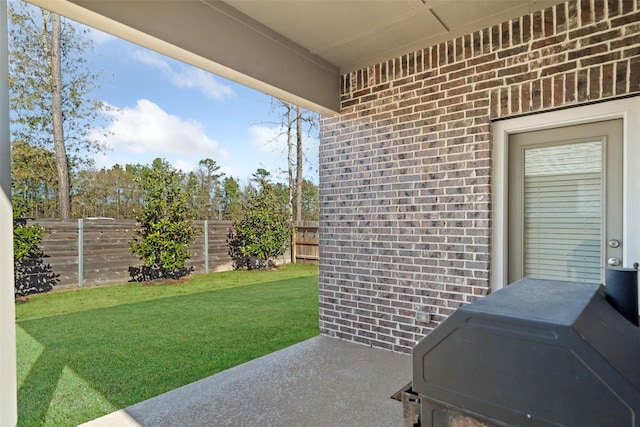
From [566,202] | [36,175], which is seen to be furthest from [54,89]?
[566,202]

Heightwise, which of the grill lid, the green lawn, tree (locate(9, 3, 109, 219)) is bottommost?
the green lawn

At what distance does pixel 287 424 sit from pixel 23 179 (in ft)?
25.7

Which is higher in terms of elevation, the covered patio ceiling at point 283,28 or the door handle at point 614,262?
the covered patio ceiling at point 283,28

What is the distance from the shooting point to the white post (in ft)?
6.13

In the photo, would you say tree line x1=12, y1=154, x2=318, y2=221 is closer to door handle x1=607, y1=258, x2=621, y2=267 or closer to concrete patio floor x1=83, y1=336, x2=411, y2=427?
concrete patio floor x1=83, y1=336, x2=411, y2=427

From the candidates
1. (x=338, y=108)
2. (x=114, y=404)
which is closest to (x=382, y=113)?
(x=338, y=108)

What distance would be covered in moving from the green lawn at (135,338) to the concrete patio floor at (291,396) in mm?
249

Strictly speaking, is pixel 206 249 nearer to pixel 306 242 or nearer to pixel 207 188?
pixel 207 188

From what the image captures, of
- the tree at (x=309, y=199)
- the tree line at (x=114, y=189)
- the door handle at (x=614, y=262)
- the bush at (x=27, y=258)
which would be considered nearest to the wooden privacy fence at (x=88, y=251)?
the bush at (x=27, y=258)

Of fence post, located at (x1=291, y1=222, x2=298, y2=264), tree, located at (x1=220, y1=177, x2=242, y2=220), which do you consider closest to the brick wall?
fence post, located at (x1=291, y1=222, x2=298, y2=264)

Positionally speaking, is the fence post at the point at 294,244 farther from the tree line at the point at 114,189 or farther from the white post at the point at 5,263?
the white post at the point at 5,263

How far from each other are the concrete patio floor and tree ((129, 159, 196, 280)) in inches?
194

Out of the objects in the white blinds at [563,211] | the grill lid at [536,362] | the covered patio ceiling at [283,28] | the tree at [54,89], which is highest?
the tree at [54,89]

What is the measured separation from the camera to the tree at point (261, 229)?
30.0 feet
